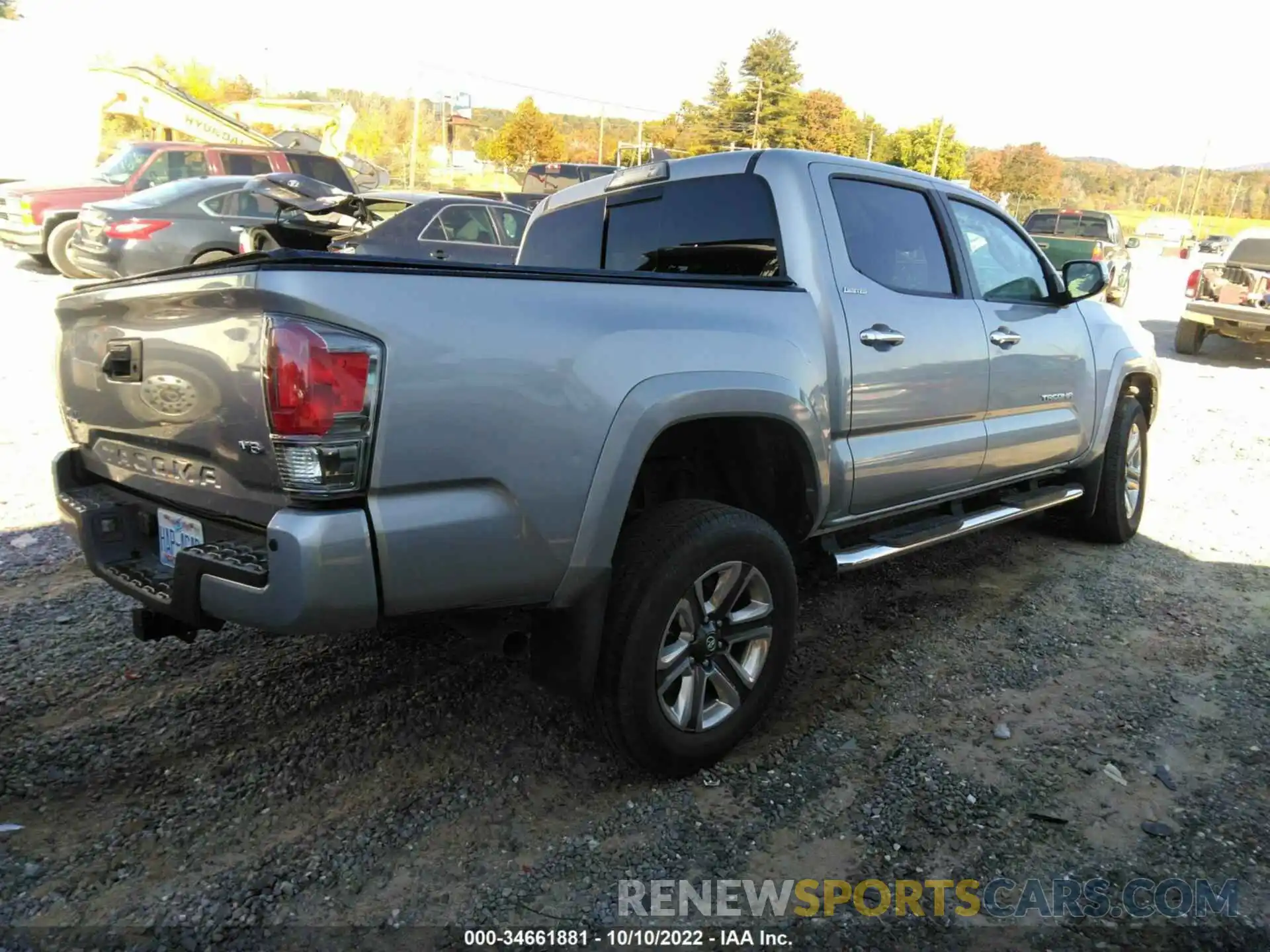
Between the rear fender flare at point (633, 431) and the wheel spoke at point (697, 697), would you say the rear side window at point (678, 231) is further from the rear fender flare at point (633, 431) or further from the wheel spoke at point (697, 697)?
the wheel spoke at point (697, 697)

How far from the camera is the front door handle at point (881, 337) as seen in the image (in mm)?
3414

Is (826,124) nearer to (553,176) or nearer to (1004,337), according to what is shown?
(553,176)

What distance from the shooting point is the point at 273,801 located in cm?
273

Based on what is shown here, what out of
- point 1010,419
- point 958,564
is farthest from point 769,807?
point 958,564

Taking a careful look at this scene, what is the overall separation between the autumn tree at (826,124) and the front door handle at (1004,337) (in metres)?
65.6

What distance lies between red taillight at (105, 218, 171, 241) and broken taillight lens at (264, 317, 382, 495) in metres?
10.5

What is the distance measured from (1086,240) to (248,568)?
744 inches

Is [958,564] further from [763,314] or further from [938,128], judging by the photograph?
[938,128]

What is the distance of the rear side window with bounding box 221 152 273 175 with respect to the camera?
14023mm

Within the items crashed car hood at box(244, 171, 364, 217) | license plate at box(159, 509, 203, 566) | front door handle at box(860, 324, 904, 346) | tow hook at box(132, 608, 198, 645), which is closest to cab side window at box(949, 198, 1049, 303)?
front door handle at box(860, 324, 904, 346)

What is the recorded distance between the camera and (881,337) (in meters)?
3.47

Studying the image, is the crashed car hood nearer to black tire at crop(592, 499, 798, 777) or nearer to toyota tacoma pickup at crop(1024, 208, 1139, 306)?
black tire at crop(592, 499, 798, 777)

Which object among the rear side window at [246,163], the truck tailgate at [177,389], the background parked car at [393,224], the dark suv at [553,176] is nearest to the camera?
the truck tailgate at [177,389]

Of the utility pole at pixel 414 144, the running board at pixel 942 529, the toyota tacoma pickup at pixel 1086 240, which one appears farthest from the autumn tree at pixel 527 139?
the running board at pixel 942 529
